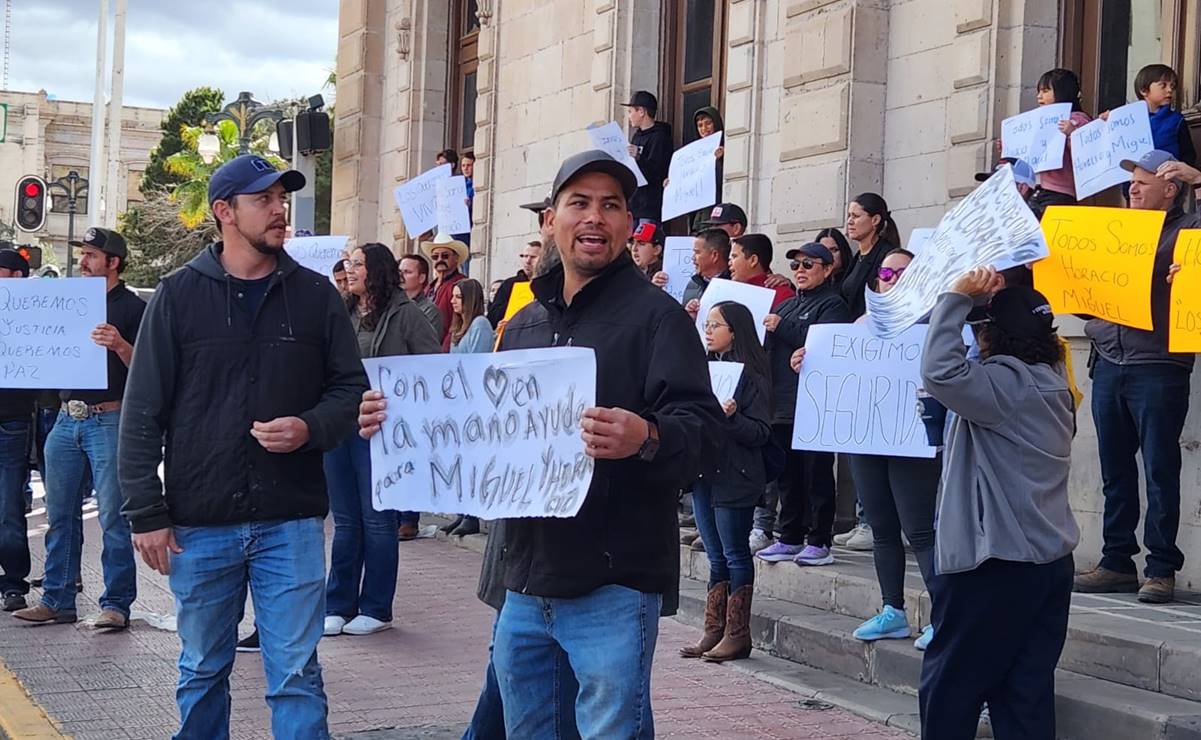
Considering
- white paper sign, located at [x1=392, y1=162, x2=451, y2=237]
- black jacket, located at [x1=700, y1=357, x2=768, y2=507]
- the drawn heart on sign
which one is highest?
white paper sign, located at [x1=392, y1=162, x2=451, y2=237]

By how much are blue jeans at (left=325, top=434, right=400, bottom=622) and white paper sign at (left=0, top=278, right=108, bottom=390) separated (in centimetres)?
136

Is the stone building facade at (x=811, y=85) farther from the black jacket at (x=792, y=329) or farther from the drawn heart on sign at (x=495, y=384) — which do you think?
the drawn heart on sign at (x=495, y=384)

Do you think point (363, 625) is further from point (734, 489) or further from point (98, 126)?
point (98, 126)

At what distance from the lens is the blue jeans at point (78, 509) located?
8406 millimetres

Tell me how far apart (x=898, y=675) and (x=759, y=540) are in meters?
2.26

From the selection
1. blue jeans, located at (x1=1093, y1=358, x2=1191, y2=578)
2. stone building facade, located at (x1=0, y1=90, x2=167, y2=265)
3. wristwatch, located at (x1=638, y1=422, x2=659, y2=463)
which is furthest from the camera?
stone building facade, located at (x1=0, y1=90, x2=167, y2=265)

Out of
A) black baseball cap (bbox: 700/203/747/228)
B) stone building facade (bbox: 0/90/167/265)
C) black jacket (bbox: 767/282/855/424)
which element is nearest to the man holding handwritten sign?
black jacket (bbox: 767/282/855/424)

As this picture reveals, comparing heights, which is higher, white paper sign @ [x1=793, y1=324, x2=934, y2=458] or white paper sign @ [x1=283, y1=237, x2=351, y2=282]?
white paper sign @ [x1=283, y1=237, x2=351, y2=282]

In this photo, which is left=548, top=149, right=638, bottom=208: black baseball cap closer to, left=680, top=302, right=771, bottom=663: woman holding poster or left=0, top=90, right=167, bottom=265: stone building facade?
left=680, top=302, right=771, bottom=663: woman holding poster

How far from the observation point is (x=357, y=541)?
8547 mm

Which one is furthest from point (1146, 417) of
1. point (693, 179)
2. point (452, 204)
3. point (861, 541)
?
point (452, 204)

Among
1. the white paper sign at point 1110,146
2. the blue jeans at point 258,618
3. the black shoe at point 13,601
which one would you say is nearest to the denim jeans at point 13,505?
the black shoe at point 13,601

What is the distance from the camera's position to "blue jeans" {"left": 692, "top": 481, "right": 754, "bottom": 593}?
762cm

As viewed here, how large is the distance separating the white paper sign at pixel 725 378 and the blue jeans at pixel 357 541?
6.85ft
